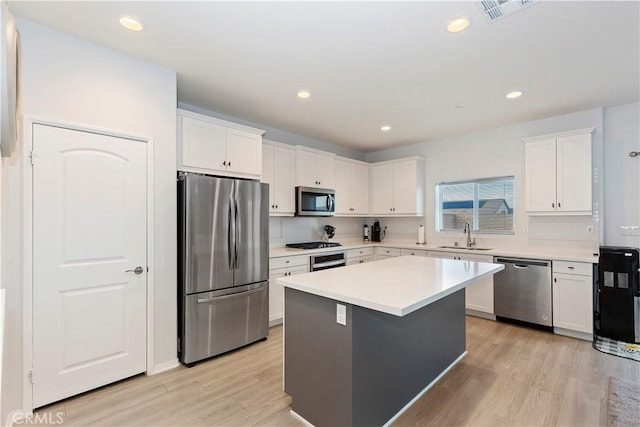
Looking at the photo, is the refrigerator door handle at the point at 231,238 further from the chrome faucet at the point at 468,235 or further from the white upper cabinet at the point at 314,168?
the chrome faucet at the point at 468,235

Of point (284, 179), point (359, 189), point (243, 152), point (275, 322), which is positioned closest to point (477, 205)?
point (359, 189)

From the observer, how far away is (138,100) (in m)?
2.68

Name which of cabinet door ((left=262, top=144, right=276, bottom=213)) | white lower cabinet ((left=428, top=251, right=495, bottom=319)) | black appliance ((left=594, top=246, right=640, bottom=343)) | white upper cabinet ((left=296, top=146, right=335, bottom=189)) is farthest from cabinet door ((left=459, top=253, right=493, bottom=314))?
cabinet door ((left=262, top=144, right=276, bottom=213))

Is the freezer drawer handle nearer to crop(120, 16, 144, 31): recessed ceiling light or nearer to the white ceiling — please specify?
the white ceiling

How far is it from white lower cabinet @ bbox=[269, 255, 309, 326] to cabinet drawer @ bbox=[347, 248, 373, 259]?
106 cm

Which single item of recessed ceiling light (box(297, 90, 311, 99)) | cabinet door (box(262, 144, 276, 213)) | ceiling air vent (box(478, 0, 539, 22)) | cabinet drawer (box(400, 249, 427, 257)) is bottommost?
cabinet drawer (box(400, 249, 427, 257))

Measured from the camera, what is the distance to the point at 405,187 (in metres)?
5.29

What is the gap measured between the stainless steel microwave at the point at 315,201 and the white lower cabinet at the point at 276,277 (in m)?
0.78

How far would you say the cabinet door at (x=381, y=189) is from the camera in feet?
18.1

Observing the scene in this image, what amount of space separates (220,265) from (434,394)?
2.14 metres

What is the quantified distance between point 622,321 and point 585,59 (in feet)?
8.94

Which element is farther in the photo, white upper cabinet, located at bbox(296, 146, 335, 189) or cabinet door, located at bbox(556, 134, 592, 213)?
white upper cabinet, located at bbox(296, 146, 335, 189)

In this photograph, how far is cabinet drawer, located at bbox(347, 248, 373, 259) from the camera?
191 inches

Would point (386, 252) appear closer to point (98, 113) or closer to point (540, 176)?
point (540, 176)
